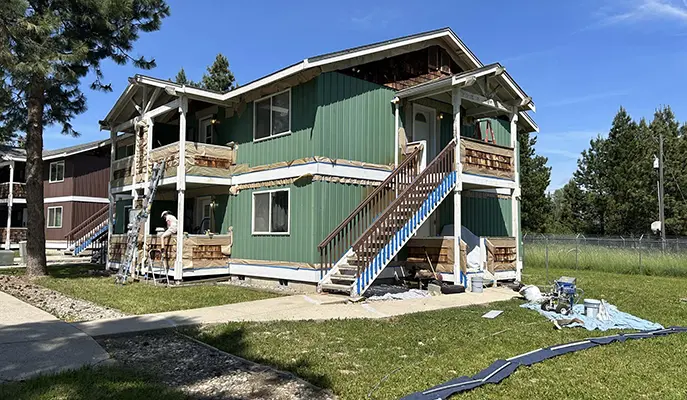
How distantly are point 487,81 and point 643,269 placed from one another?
449 inches

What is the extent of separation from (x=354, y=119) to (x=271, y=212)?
3357 millimetres

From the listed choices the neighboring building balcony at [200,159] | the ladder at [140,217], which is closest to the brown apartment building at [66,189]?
the ladder at [140,217]

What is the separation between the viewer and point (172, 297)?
11258mm

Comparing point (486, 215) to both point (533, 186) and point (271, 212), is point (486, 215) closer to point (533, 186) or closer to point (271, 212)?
point (271, 212)

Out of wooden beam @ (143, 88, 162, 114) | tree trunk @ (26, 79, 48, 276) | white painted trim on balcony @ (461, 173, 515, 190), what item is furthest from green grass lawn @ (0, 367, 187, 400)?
tree trunk @ (26, 79, 48, 276)

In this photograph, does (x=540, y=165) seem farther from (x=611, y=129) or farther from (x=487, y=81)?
(x=487, y=81)

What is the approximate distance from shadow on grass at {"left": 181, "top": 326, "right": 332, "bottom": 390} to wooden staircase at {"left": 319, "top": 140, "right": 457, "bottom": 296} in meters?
3.96

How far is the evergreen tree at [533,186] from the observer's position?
36.5 m

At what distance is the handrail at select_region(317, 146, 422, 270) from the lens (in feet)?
Answer: 39.8

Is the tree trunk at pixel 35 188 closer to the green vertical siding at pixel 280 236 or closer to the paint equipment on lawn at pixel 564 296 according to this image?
the green vertical siding at pixel 280 236

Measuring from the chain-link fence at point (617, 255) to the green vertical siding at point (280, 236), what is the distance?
31.8ft

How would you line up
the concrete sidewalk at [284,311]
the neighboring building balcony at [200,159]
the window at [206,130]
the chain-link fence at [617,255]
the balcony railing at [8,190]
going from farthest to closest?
the balcony railing at [8,190] < the chain-link fence at [617,255] < the window at [206,130] < the neighboring building balcony at [200,159] < the concrete sidewalk at [284,311]

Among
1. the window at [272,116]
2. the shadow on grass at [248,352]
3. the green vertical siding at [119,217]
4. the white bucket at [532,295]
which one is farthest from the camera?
the green vertical siding at [119,217]

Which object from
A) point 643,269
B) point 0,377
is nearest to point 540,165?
point 643,269
